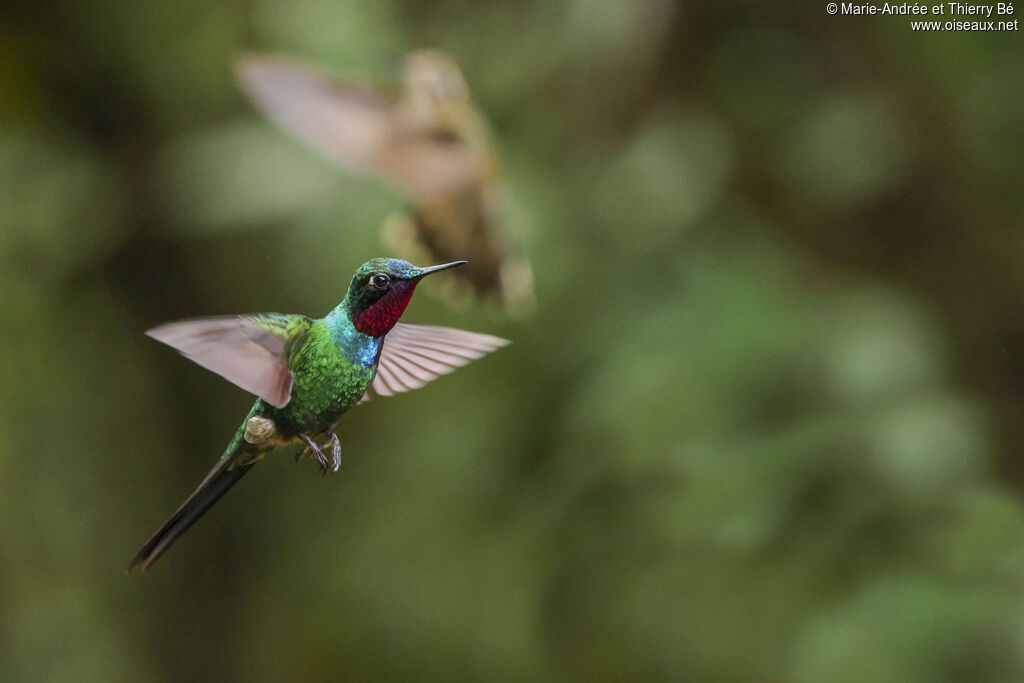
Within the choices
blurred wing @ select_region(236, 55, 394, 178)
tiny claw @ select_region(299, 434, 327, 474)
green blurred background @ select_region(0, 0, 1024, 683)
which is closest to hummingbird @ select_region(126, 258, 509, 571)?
tiny claw @ select_region(299, 434, 327, 474)

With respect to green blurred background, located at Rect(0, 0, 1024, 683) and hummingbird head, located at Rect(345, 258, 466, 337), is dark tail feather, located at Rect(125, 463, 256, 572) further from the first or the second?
green blurred background, located at Rect(0, 0, 1024, 683)

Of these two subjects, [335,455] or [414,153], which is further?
[414,153]

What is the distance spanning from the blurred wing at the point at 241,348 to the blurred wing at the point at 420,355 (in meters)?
0.05

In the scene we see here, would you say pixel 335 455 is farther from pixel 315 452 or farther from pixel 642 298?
pixel 642 298

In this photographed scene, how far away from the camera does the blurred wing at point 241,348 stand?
8.7 inches

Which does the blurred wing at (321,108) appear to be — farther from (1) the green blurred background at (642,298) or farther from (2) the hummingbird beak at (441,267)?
(1) the green blurred background at (642,298)

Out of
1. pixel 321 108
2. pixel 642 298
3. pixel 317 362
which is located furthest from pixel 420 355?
pixel 642 298

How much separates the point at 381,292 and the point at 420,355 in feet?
0.17

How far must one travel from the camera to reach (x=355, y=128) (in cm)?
46

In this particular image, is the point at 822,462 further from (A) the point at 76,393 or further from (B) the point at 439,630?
Result: (A) the point at 76,393

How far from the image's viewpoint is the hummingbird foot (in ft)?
0.88

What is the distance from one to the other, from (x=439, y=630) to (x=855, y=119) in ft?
3.78

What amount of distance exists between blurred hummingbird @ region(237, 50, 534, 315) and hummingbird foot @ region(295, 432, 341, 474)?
0.13m

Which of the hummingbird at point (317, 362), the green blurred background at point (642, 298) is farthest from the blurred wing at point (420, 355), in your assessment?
the green blurred background at point (642, 298)
